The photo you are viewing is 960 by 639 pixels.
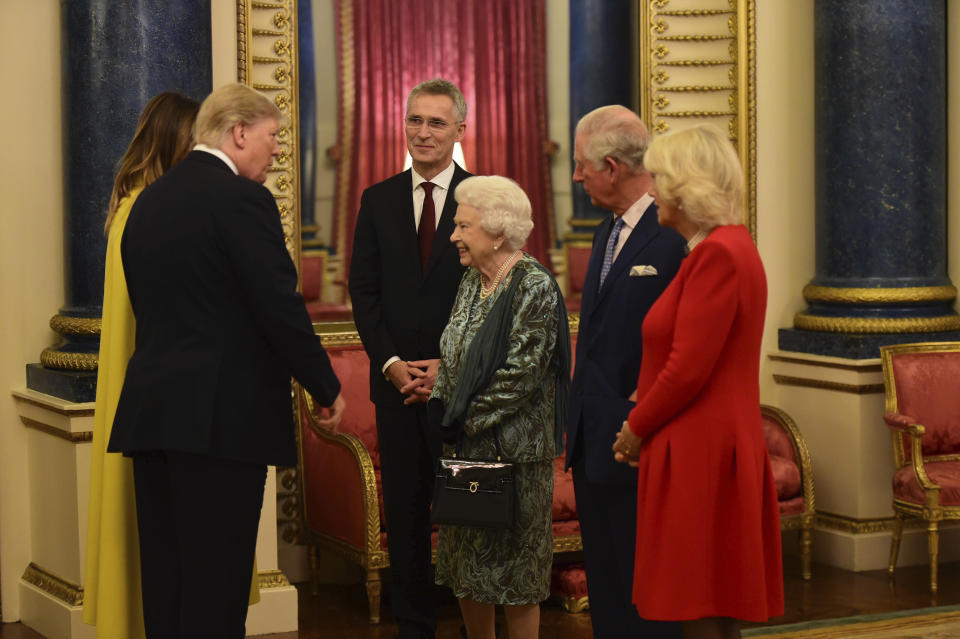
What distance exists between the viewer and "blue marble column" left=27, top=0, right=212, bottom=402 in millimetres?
4426

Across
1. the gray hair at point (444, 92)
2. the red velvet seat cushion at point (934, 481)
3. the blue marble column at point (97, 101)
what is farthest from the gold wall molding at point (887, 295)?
the blue marble column at point (97, 101)

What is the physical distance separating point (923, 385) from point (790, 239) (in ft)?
3.33

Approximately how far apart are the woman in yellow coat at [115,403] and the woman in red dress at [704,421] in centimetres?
137

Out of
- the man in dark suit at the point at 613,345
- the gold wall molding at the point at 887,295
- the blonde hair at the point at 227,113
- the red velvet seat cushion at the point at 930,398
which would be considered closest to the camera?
the blonde hair at the point at 227,113

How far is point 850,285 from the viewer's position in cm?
563

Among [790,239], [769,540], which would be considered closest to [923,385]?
[790,239]

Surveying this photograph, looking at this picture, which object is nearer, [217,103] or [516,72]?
[217,103]

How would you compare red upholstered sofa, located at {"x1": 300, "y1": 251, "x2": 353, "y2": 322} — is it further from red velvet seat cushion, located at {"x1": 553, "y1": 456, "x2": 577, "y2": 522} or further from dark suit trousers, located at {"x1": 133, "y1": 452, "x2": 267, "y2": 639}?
dark suit trousers, located at {"x1": 133, "y1": 452, "x2": 267, "y2": 639}

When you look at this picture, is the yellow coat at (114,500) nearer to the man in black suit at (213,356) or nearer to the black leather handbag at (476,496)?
the man in black suit at (213,356)

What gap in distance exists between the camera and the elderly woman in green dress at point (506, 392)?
3.29m

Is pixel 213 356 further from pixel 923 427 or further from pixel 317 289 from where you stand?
pixel 923 427

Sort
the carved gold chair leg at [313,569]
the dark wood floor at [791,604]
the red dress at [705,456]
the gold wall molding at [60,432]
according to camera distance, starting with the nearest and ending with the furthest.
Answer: the red dress at [705,456] → the gold wall molding at [60,432] → the dark wood floor at [791,604] → the carved gold chair leg at [313,569]

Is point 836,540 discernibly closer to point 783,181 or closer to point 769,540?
point 783,181

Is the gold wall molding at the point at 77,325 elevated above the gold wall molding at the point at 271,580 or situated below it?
above
